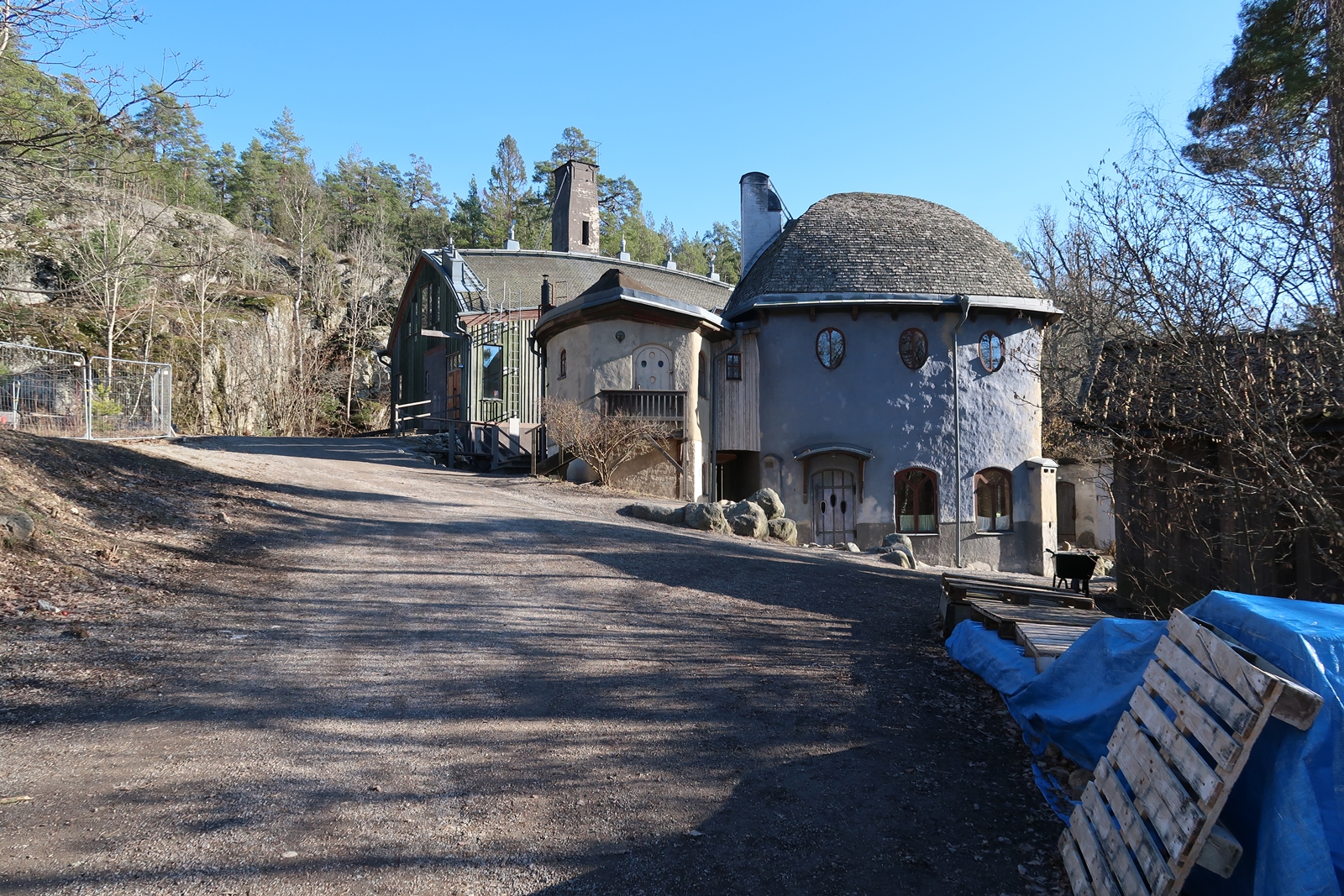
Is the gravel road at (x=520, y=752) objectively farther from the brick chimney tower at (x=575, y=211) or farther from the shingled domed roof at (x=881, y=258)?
the brick chimney tower at (x=575, y=211)

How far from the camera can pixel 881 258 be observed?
2080cm

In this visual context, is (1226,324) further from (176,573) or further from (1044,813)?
(176,573)

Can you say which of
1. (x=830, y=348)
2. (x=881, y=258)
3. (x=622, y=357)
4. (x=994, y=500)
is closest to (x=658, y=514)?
(x=622, y=357)

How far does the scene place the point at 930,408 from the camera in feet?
66.9

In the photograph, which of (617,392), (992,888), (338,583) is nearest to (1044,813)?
(992,888)

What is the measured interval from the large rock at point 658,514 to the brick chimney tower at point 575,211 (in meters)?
20.8

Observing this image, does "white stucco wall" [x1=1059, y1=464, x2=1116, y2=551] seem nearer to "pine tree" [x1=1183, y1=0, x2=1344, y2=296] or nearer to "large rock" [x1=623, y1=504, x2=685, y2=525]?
"large rock" [x1=623, y1=504, x2=685, y2=525]

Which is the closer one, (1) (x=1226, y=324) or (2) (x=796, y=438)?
(1) (x=1226, y=324)

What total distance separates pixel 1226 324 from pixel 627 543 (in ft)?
24.6

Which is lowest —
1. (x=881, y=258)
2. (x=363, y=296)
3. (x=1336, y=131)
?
(x=1336, y=131)

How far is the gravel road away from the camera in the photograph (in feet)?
11.8

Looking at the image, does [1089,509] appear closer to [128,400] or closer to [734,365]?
[734,365]

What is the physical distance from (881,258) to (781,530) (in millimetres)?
9133

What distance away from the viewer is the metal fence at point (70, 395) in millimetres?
14359
